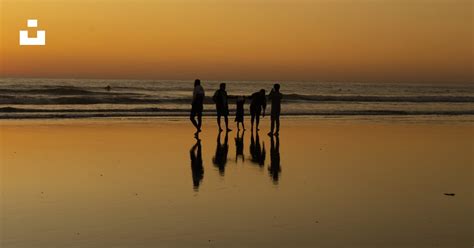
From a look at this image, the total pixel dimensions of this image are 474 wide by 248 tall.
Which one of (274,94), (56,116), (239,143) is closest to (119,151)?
(239,143)

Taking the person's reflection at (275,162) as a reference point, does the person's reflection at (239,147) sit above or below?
below

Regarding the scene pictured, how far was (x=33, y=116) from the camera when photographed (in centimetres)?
2945

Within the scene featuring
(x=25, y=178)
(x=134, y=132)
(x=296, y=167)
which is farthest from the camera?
(x=134, y=132)

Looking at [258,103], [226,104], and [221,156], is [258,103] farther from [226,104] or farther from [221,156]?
[221,156]

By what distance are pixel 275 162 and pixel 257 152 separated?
217 cm

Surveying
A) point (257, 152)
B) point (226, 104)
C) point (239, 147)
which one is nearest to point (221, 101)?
point (226, 104)

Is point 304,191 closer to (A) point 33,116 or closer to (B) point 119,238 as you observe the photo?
(B) point 119,238

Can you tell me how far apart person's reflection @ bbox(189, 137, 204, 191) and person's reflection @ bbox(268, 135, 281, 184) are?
1.12 m

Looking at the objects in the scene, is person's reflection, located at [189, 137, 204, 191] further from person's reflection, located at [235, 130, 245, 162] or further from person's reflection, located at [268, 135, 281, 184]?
person's reflection, located at [268, 135, 281, 184]

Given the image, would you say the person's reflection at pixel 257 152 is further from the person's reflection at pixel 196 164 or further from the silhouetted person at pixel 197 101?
the silhouetted person at pixel 197 101

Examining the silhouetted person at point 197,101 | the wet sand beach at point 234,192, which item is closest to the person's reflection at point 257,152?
the wet sand beach at point 234,192

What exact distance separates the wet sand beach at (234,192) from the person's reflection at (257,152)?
2.1 inches

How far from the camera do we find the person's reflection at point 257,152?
1480cm

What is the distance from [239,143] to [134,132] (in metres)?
3.91
